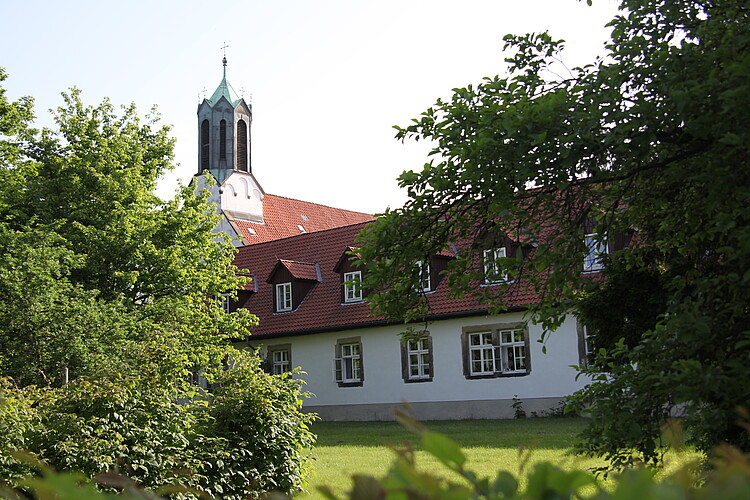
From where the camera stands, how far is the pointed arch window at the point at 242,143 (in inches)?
1671

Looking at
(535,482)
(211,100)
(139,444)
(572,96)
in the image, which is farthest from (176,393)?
(211,100)

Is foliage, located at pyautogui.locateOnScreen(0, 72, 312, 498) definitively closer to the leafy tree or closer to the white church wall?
the leafy tree

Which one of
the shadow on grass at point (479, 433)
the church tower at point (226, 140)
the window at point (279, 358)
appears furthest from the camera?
the church tower at point (226, 140)

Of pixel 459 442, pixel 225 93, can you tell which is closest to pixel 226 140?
pixel 225 93

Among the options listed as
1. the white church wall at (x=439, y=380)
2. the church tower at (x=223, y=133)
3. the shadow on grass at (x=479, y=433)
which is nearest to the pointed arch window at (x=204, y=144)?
the church tower at (x=223, y=133)

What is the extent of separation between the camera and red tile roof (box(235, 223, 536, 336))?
24423 mm

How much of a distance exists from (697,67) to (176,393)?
6.53 metres

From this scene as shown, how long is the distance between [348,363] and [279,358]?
304 centimetres

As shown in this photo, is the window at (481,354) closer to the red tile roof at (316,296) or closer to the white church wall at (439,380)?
the white church wall at (439,380)

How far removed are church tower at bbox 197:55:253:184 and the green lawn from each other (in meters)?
21.9

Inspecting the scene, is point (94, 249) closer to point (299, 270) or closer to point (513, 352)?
point (299, 270)

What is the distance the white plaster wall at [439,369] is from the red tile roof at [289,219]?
11.4 m

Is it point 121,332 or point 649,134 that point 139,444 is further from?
point 121,332

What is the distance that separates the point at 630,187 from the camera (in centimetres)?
621
